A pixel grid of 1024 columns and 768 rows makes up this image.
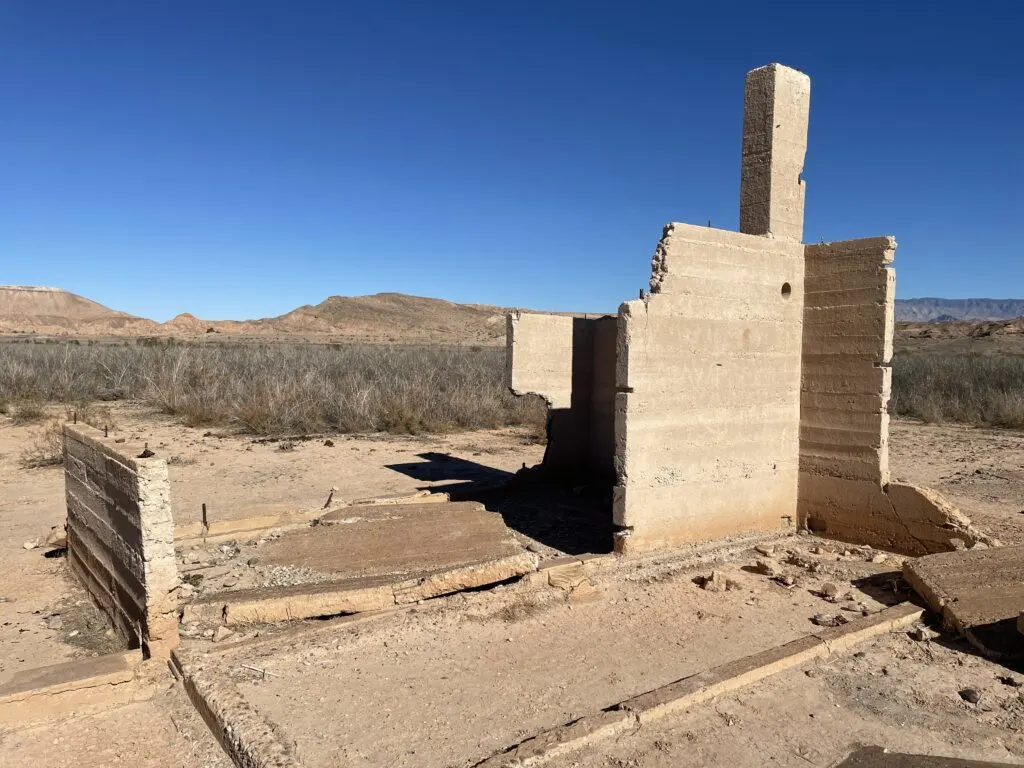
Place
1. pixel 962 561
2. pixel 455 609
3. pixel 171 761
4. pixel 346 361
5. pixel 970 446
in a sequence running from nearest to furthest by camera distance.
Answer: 1. pixel 171 761
2. pixel 455 609
3. pixel 962 561
4. pixel 970 446
5. pixel 346 361

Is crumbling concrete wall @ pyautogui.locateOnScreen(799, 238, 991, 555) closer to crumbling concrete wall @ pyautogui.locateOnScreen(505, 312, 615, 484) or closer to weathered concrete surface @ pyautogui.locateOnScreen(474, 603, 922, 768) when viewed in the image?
weathered concrete surface @ pyautogui.locateOnScreen(474, 603, 922, 768)

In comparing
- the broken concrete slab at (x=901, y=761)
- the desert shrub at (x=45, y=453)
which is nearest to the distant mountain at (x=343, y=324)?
the desert shrub at (x=45, y=453)

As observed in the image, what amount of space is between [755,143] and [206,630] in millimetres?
5980

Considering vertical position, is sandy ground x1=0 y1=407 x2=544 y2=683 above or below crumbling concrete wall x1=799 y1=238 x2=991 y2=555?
below

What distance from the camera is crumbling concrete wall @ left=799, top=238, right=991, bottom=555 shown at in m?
6.22

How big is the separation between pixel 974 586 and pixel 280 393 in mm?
12167

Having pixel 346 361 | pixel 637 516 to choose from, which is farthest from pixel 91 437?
pixel 346 361

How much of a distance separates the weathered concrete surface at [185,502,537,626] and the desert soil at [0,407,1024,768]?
0.28 metres

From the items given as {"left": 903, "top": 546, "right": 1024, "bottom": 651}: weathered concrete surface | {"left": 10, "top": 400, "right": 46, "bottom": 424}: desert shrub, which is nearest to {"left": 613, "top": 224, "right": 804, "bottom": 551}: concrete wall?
{"left": 903, "top": 546, "right": 1024, "bottom": 651}: weathered concrete surface

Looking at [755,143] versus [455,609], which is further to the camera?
[755,143]

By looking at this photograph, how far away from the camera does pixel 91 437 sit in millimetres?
4863

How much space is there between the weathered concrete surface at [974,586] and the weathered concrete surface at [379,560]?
285 centimetres

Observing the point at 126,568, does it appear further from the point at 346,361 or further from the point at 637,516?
the point at 346,361

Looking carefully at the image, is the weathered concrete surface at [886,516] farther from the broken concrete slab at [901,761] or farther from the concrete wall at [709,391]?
the broken concrete slab at [901,761]
